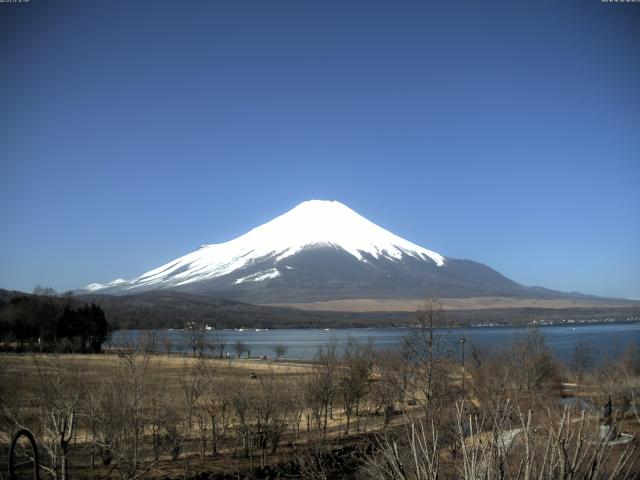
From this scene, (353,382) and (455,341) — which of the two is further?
(455,341)

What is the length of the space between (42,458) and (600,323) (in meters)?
206

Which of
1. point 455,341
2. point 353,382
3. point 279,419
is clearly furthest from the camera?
point 455,341

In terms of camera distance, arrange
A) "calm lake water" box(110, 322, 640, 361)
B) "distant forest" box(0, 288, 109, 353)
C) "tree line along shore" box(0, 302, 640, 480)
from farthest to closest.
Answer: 1. "distant forest" box(0, 288, 109, 353)
2. "calm lake water" box(110, 322, 640, 361)
3. "tree line along shore" box(0, 302, 640, 480)

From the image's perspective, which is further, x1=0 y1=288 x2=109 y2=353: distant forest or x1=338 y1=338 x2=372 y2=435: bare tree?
x1=0 y1=288 x2=109 y2=353: distant forest

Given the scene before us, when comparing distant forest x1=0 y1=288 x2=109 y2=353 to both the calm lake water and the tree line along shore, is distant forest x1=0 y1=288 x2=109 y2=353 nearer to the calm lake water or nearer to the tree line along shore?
the calm lake water

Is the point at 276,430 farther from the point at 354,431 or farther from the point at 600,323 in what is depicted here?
the point at 600,323

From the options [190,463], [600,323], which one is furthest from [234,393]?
[600,323]

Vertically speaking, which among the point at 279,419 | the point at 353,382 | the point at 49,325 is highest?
the point at 49,325

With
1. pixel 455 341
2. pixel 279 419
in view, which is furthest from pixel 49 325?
pixel 279 419

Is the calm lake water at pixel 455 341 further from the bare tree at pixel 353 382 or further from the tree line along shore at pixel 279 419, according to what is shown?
the bare tree at pixel 353 382

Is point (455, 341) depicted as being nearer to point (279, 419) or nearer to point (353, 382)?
point (353, 382)

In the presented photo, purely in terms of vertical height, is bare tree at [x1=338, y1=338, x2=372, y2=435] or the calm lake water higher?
bare tree at [x1=338, y1=338, x2=372, y2=435]

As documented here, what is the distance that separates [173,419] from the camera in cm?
2116

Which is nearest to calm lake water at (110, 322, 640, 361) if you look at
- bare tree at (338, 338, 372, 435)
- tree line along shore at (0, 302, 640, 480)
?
tree line along shore at (0, 302, 640, 480)
